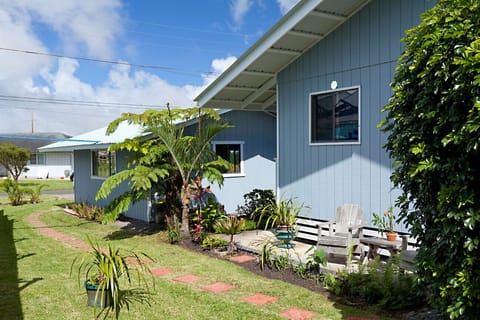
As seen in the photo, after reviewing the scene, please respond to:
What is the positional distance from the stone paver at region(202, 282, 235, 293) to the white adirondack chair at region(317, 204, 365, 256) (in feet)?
5.32

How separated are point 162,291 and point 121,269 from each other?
1.00 m

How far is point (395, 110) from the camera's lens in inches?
151

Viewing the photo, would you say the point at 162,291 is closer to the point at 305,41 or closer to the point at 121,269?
the point at 121,269

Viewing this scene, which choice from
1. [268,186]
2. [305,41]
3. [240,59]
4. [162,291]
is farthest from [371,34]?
[268,186]

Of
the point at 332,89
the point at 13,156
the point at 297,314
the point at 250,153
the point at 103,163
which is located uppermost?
the point at 332,89

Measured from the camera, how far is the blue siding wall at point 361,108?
7602 millimetres

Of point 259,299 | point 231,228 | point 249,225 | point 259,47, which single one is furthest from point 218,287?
point 259,47

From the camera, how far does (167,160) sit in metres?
10.6

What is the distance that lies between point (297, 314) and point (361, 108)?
447 centimetres

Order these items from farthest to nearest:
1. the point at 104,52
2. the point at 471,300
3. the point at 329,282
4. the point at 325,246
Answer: the point at 104,52, the point at 325,246, the point at 329,282, the point at 471,300

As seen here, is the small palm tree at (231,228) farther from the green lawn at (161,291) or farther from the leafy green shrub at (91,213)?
the leafy green shrub at (91,213)

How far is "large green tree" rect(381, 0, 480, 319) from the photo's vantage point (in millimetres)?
3047

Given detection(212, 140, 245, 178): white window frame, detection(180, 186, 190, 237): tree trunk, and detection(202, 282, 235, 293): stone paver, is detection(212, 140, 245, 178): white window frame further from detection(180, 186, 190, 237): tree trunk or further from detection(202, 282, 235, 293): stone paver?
detection(202, 282, 235, 293): stone paver

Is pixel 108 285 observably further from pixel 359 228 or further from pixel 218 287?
pixel 359 228
